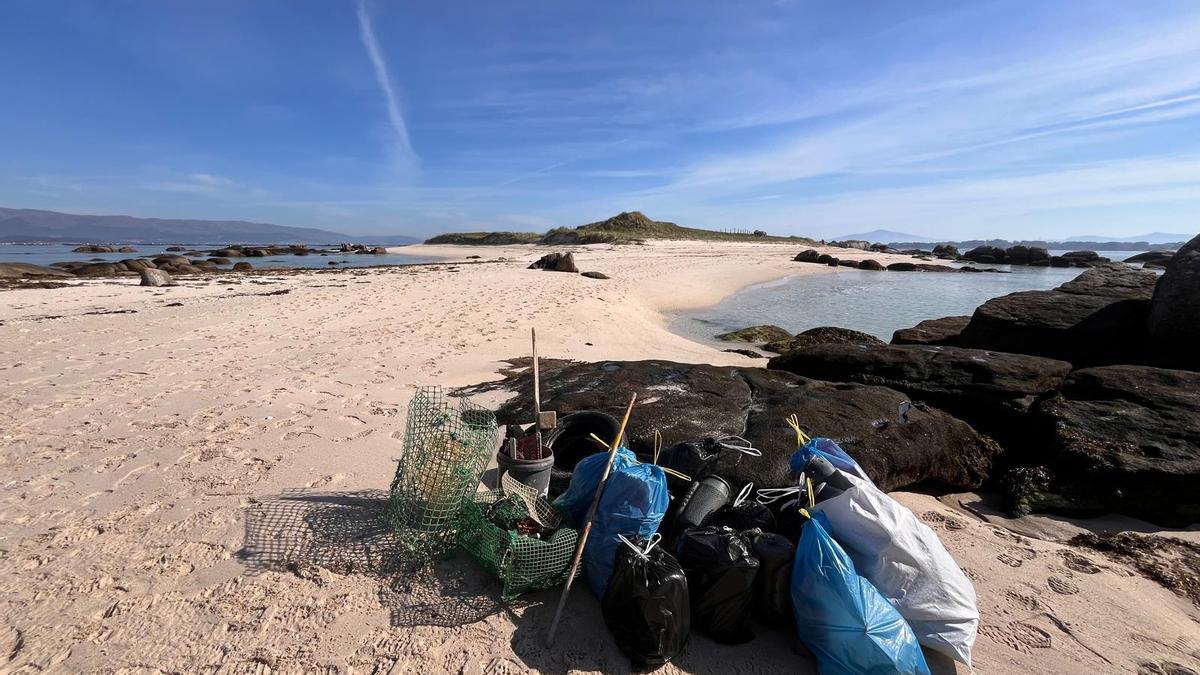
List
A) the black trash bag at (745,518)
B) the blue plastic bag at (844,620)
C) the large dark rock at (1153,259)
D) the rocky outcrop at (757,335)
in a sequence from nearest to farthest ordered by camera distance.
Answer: the blue plastic bag at (844,620) < the black trash bag at (745,518) < the rocky outcrop at (757,335) < the large dark rock at (1153,259)

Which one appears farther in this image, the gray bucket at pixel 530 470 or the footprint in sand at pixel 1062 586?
the gray bucket at pixel 530 470

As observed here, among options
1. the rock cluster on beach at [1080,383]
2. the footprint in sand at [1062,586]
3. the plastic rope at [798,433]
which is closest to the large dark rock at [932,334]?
the rock cluster on beach at [1080,383]

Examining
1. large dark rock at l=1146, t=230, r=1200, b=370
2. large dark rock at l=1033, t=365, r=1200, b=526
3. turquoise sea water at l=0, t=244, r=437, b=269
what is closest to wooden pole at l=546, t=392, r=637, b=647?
large dark rock at l=1033, t=365, r=1200, b=526

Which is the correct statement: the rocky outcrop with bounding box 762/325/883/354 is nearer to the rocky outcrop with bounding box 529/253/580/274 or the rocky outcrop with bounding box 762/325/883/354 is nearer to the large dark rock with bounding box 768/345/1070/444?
the large dark rock with bounding box 768/345/1070/444

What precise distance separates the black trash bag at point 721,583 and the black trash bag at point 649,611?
0.11m

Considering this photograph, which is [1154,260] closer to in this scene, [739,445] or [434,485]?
[739,445]

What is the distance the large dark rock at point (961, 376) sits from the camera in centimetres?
565

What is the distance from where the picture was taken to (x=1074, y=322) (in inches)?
322

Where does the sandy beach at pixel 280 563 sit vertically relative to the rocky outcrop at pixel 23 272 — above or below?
below

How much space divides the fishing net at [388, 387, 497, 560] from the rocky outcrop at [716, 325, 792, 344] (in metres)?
9.95

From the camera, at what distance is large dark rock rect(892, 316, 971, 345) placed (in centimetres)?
956

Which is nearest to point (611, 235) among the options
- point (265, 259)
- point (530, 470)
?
point (265, 259)

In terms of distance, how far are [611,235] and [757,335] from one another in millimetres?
43896

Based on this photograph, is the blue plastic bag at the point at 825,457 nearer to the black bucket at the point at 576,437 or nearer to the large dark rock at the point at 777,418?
the large dark rock at the point at 777,418
